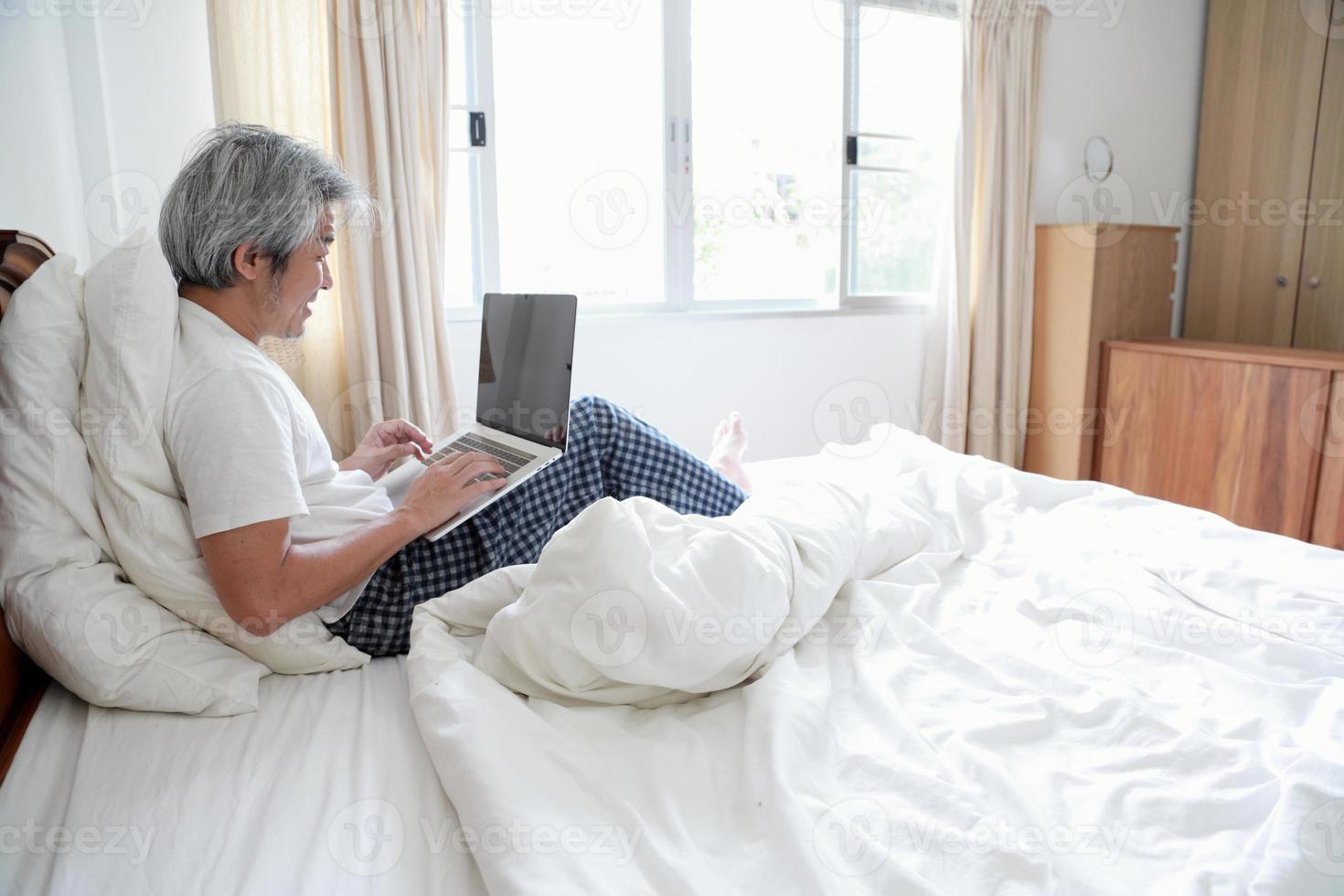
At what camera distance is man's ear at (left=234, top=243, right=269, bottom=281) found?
108 cm

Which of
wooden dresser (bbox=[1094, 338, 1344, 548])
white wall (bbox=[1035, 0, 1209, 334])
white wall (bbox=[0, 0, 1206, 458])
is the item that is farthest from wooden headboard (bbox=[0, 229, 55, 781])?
white wall (bbox=[1035, 0, 1209, 334])

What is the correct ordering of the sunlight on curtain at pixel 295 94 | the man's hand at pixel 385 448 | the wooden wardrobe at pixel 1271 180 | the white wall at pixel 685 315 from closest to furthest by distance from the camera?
the man's hand at pixel 385 448
the white wall at pixel 685 315
the sunlight on curtain at pixel 295 94
the wooden wardrobe at pixel 1271 180

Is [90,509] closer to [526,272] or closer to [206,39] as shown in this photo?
[206,39]

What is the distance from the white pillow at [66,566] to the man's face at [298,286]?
22 cm

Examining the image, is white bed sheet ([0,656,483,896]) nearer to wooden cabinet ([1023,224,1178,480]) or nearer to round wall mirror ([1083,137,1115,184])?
wooden cabinet ([1023,224,1178,480])

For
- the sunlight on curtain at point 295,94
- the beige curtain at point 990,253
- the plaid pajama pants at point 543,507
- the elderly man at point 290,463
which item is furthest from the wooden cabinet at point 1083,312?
the sunlight on curtain at point 295,94

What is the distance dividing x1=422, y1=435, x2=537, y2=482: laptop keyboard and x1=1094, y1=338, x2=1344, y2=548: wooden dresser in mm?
2438

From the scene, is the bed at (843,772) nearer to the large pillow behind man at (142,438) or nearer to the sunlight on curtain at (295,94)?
the large pillow behind man at (142,438)

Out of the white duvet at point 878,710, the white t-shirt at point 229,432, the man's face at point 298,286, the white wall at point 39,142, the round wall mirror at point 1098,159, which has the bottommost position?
the white duvet at point 878,710

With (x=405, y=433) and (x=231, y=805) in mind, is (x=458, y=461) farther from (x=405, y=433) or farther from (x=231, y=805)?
(x=231, y=805)

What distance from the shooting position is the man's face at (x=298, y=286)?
1.13 metres

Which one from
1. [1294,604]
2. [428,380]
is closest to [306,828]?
[1294,604]

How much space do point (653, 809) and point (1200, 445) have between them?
8.93 ft

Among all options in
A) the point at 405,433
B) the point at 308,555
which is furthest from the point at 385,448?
the point at 308,555
